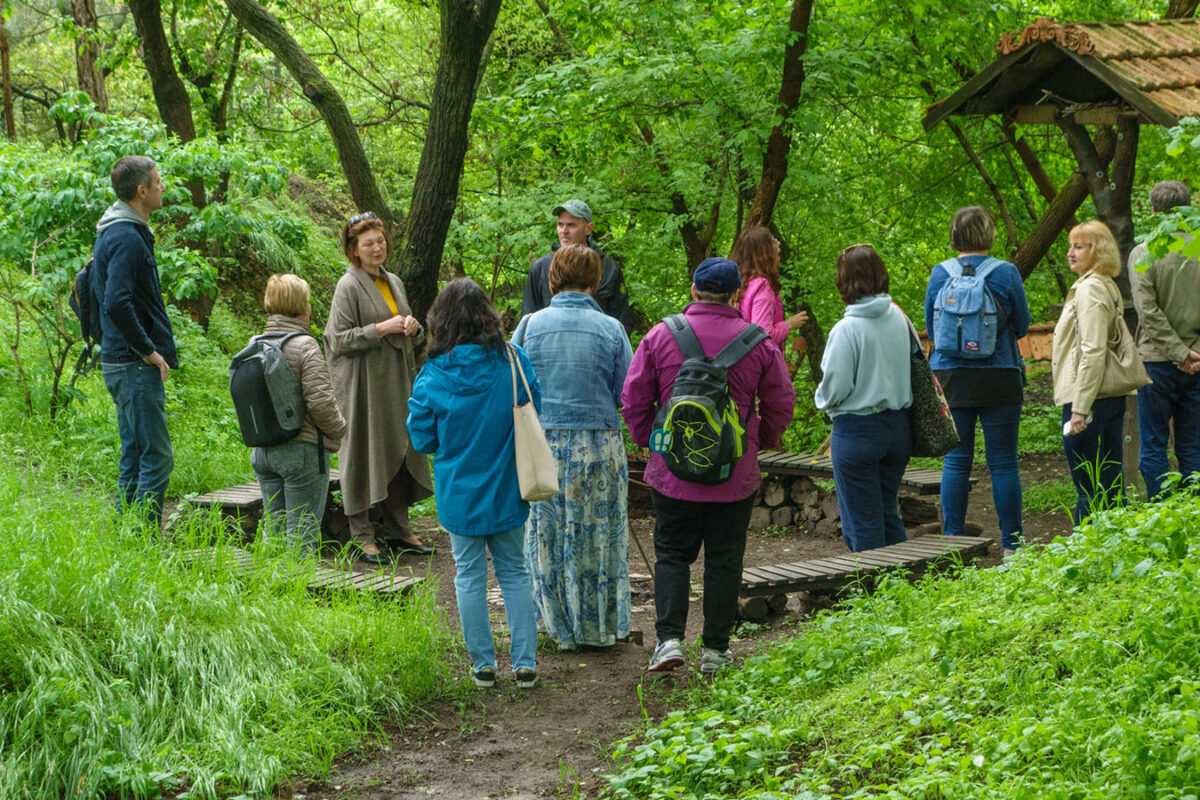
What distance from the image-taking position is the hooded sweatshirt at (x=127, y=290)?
5852mm

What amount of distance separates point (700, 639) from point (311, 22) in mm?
12760

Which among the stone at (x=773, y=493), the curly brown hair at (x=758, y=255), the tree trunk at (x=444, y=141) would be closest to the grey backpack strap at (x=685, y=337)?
the curly brown hair at (x=758, y=255)

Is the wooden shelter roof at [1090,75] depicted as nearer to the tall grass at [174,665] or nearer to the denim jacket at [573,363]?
the denim jacket at [573,363]

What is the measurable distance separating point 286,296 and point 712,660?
307cm

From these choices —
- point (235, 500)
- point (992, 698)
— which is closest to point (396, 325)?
point (235, 500)

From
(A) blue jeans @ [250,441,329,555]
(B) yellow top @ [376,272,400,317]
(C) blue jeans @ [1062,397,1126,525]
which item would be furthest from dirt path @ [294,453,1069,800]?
(B) yellow top @ [376,272,400,317]

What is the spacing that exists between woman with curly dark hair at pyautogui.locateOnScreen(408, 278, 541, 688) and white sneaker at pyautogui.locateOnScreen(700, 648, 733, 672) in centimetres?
74

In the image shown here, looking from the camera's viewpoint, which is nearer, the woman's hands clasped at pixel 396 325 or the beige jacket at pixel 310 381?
the beige jacket at pixel 310 381

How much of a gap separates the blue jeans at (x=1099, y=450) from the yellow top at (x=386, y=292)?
162 inches

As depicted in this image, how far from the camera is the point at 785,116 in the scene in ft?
29.7

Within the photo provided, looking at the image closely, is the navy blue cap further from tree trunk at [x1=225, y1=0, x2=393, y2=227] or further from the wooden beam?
tree trunk at [x1=225, y1=0, x2=393, y2=227]

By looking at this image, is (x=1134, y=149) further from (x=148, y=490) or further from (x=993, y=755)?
(x=148, y=490)

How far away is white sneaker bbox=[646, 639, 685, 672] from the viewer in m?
4.67

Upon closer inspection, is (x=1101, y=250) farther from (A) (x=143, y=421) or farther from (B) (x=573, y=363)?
(A) (x=143, y=421)
